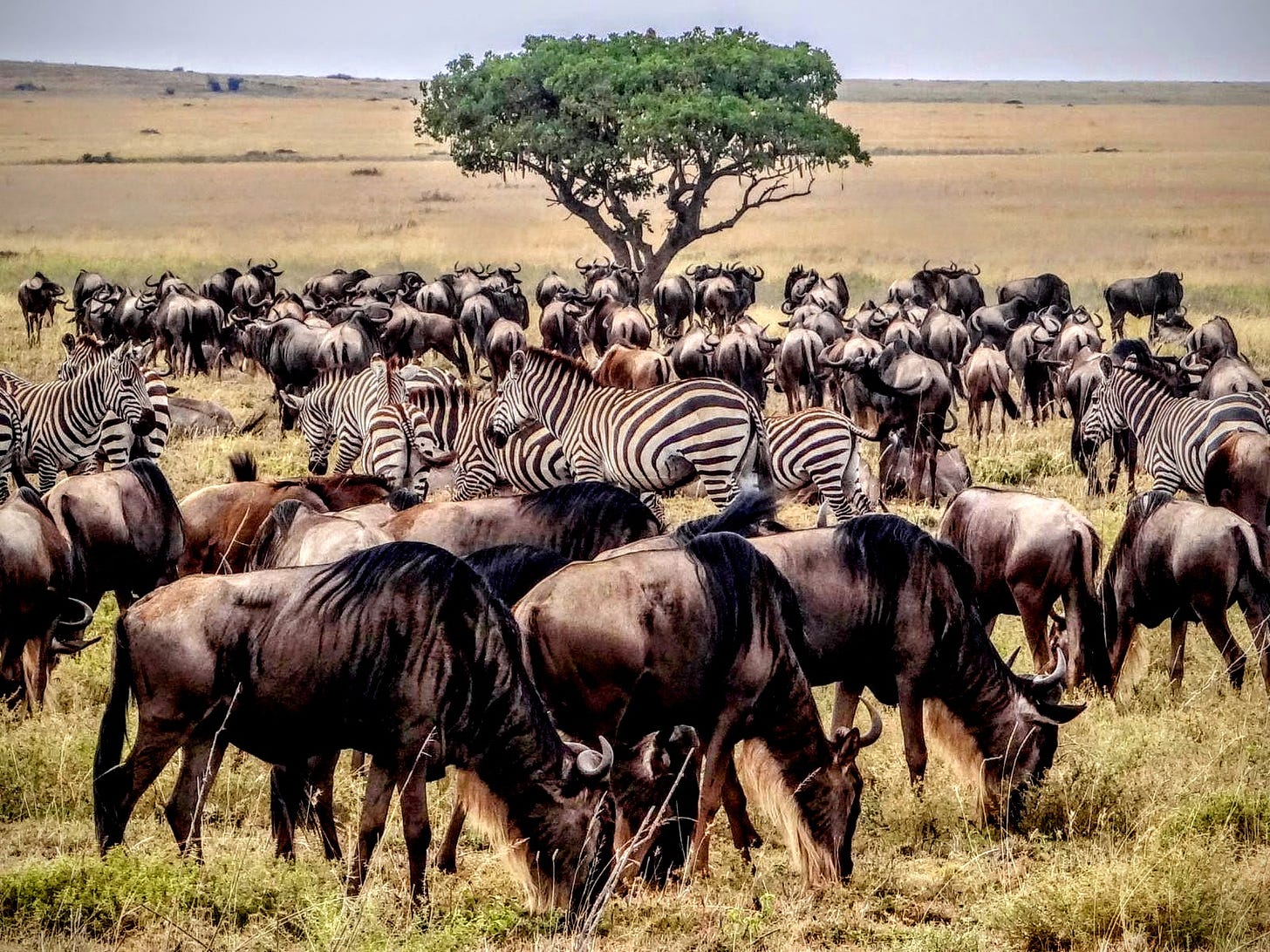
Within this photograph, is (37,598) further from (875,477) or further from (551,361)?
(875,477)

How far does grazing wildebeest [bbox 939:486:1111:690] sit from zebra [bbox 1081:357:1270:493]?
10.2ft

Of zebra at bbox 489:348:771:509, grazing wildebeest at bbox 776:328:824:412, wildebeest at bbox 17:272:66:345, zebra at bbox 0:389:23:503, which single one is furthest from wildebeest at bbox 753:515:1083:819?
wildebeest at bbox 17:272:66:345

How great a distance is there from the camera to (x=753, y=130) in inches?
1086

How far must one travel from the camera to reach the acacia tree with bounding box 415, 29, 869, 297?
27.7 meters

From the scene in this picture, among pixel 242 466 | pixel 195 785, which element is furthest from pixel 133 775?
pixel 242 466

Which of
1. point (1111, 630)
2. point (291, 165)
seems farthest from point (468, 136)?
point (291, 165)

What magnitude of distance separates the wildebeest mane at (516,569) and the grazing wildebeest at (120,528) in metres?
2.48

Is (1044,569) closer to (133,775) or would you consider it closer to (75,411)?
(133,775)

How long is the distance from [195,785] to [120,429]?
6929mm

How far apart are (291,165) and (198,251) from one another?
26.4 metres

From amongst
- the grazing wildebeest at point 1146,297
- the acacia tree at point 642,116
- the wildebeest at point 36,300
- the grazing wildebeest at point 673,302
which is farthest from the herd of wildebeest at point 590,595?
the acacia tree at point 642,116

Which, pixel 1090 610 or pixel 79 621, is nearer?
pixel 79 621

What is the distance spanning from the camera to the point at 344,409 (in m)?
13.0

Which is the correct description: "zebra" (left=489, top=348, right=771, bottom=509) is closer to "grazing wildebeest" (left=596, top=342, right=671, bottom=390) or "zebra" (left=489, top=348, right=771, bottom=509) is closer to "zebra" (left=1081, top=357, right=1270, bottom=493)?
"zebra" (left=1081, top=357, right=1270, bottom=493)
